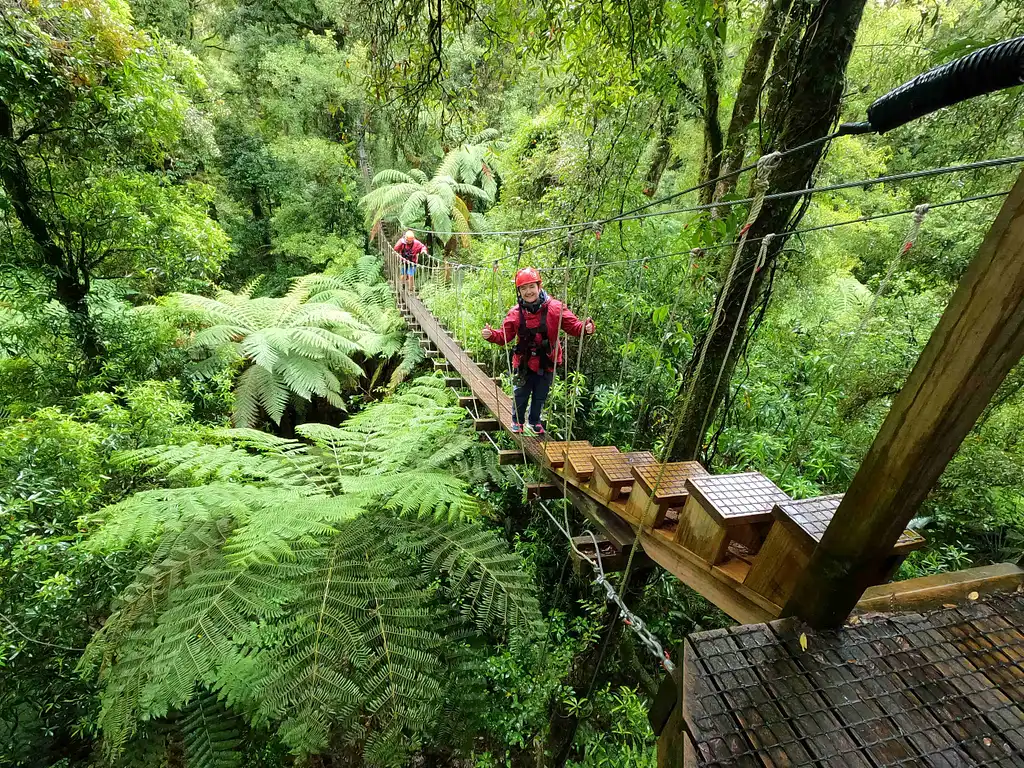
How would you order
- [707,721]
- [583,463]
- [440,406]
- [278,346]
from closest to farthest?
[707,721] → [583,463] → [440,406] → [278,346]

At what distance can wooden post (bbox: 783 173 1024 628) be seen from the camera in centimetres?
59

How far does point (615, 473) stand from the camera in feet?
5.60

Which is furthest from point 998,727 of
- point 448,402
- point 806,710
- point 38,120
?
point 38,120

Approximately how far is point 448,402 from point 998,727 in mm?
2785

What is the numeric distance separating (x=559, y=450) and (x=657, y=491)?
0.73m

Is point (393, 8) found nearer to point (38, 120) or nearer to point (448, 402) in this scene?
point (448, 402)

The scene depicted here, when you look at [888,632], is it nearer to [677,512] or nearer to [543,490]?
[677,512]

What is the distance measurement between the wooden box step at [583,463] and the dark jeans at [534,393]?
48cm

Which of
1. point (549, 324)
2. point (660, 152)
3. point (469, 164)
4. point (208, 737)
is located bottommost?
point (208, 737)

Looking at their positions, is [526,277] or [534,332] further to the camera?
[534,332]

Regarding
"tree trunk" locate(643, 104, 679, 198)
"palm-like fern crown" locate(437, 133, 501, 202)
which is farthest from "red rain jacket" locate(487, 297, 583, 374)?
"palm-like fern crown" locate(437, 133, 501, 202)

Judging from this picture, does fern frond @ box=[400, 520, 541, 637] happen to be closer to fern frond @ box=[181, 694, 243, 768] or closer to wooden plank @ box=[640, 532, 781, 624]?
wooden plank @ box=[640, 532, 781, 624]

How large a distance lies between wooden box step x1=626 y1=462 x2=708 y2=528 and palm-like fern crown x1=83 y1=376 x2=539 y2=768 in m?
0.66

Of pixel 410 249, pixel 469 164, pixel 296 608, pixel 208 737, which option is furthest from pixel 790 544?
pixel 469 164
